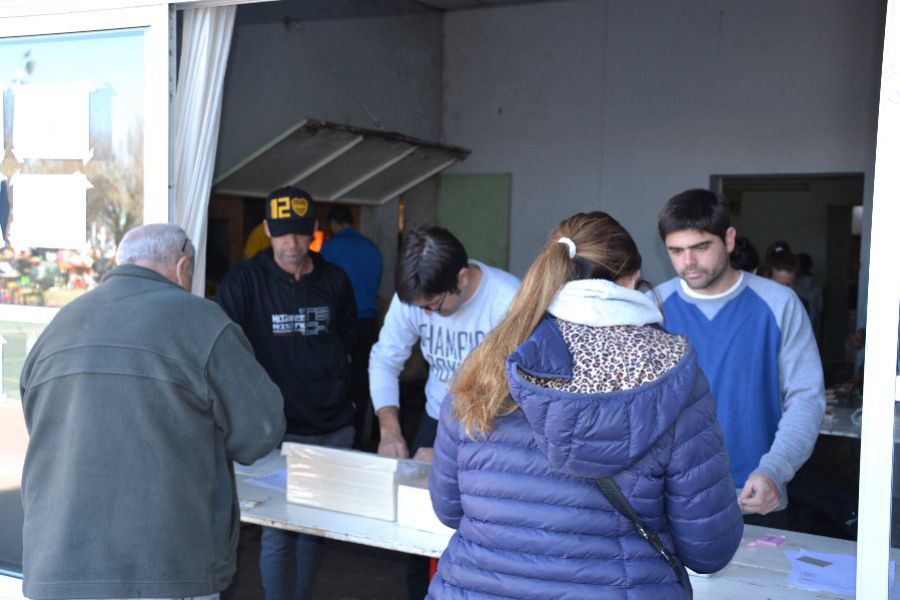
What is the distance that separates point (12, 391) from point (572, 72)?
23.5ft

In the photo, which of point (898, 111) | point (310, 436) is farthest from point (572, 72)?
point (898, 111)

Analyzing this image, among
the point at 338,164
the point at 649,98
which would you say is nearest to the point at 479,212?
the point at 649,98

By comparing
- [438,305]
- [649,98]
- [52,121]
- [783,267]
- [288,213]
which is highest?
[649,98]

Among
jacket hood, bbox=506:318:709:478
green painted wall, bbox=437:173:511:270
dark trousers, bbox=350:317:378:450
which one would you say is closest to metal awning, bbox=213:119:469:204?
green painted wall, bbox=437:173:511:270

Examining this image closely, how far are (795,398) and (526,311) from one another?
1.43 m

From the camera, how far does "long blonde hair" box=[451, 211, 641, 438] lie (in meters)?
1.65

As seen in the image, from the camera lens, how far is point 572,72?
30.8ft

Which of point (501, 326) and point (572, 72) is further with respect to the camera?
point (572, 72)

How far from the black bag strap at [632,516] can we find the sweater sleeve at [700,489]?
0.03 meters

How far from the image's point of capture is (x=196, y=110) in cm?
324

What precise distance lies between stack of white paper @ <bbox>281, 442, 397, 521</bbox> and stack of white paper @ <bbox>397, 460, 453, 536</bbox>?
0.03 m

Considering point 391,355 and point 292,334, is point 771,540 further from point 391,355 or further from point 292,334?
point 292,334

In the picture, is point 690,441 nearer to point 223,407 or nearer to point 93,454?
point 223,407

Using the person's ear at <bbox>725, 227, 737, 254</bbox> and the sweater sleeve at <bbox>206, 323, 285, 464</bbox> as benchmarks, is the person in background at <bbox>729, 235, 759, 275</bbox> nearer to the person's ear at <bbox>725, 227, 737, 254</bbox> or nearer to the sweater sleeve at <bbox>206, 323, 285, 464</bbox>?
the person's ear at <bbox>725, 227, 737, 254</bbox>
